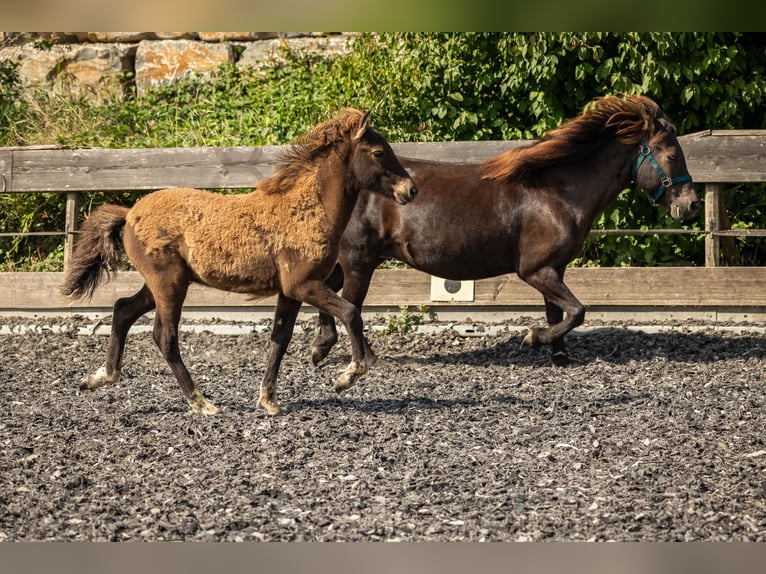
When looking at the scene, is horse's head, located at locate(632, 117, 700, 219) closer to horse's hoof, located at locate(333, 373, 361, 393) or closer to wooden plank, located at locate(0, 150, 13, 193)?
horse's hoof, located at locate(333, 373, 361, 393)

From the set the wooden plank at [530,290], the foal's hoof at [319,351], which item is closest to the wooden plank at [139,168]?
the wooden plank at [530,290]

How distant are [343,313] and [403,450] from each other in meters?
1.07

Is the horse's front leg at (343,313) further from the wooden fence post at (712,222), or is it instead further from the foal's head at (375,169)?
the wooden fence post at (712,222)

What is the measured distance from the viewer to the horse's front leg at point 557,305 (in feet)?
23.7

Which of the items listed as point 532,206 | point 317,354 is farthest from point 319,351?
point 532,206

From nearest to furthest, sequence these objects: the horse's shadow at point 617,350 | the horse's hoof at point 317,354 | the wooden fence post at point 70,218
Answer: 1. the horse's hoof at point 317,354
2. the horse's shadow at point 617,350
3. the wooden fence post at point 70,218

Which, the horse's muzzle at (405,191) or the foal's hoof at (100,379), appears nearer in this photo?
the horse's muzzle at (405,191)

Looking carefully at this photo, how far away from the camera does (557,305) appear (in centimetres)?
753
